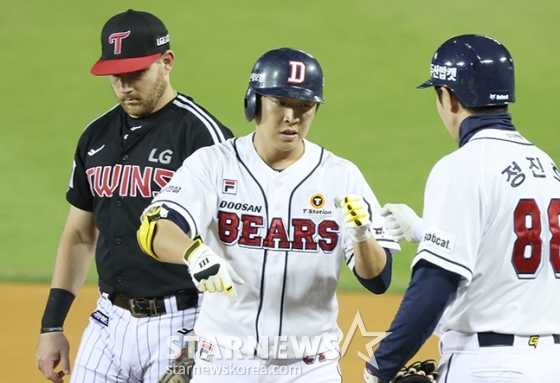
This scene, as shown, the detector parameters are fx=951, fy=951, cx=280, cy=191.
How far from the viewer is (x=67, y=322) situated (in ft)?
24.9

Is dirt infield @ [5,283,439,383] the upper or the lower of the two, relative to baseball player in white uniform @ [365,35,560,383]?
A: lower

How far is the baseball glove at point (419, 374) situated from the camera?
12.1ft

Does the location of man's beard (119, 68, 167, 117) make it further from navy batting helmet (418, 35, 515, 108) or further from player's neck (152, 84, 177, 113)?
navy batting helmet (418, 35, 515, 108)

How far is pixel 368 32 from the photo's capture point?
488 inches

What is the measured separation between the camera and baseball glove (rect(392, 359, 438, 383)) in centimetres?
370

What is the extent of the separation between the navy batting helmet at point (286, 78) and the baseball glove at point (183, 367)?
1.06 m

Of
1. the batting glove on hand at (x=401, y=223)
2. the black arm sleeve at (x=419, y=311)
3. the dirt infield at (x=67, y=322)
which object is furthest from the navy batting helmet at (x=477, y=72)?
the dirt infield at (x=67, y=322)

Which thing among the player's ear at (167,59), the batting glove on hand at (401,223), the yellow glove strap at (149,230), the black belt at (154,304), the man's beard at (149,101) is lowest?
the black belt at (154,304)

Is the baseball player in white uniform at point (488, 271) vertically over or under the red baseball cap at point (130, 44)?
under

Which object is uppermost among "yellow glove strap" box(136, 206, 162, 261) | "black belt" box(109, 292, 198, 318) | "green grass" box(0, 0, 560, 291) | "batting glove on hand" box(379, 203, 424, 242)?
"green grass" box(0, 0, 560, 291)

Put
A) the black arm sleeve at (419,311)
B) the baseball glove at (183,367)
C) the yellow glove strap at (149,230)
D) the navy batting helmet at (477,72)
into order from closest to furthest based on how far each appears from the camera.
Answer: the black arm sleeve at (419,311), the navy batting helmet at (477,72), the yellow glove strap at (149,230), the baseball glove at (183,367)

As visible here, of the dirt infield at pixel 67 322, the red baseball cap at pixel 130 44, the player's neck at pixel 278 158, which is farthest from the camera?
the dirt infield at pixel 67 322

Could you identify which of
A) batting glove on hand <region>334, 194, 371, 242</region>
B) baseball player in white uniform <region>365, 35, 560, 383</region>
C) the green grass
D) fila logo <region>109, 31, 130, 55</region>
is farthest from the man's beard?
the green grass

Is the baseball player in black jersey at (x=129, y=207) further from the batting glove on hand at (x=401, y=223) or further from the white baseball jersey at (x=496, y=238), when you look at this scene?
the white baseball jersey at (x=496, y=238)
